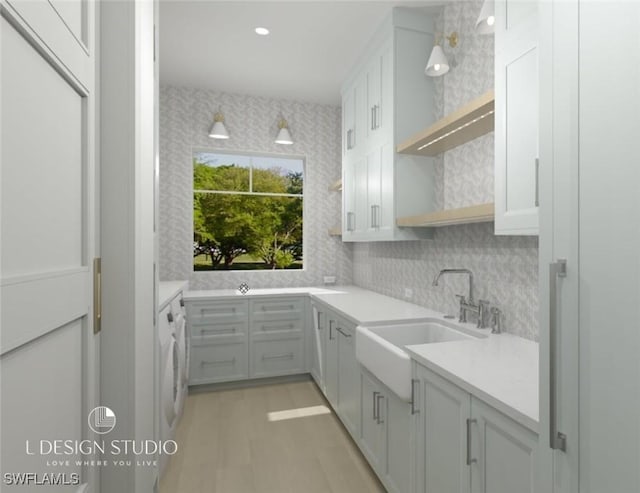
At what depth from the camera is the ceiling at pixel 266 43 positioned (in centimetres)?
246

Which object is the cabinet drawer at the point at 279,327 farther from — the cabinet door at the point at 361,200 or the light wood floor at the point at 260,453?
the cabinet door at the point at 361,200

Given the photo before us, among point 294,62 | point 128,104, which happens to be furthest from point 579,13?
point 294,62

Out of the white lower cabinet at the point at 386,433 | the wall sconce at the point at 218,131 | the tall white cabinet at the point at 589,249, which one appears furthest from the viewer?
the wall sconce at the point at 218,131

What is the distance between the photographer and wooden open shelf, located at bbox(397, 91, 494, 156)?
165 centimetres

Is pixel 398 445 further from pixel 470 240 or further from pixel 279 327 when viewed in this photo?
pixel 279 327

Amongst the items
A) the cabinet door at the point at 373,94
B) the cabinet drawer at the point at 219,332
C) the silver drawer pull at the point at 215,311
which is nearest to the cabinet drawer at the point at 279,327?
the cabinet drawer at the point at 219,332

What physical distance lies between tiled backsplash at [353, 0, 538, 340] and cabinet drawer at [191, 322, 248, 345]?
166 cm

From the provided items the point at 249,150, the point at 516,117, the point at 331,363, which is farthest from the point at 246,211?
the point at 516,117

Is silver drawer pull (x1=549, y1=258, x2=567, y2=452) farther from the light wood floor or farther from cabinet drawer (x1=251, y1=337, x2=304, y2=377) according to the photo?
cabinet drawer (x1=251, y1=337, x2=304, y2=377)

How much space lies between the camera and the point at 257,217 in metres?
4.29

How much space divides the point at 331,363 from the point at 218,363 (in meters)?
1.16

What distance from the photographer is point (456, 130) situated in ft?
6.48

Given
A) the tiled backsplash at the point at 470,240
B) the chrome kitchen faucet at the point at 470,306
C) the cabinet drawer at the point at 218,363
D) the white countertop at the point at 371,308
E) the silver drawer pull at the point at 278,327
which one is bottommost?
the cabinet drawer at the point at 218,363

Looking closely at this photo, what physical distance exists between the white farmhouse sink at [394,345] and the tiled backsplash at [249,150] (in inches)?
77.1
